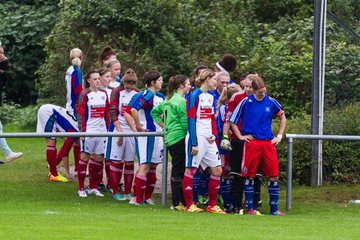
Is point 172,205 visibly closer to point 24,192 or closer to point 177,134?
point 177,134

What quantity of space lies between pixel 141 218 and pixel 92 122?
3097mm

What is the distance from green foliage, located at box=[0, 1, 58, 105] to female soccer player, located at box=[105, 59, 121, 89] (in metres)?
11.5

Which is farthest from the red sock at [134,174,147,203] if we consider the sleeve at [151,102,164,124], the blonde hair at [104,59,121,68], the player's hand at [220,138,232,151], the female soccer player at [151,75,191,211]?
the blonde hair at [104,59,121,68]

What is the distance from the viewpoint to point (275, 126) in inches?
706

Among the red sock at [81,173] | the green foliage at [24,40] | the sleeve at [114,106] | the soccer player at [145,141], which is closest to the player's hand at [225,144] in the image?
the soccer player at [145,141]

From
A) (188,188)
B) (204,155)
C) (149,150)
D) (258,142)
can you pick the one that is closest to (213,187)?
(188,188)

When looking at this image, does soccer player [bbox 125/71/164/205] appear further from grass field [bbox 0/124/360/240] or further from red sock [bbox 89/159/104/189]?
red sock [bbox 89/159/104/189]

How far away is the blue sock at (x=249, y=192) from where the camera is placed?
14742 millimetres

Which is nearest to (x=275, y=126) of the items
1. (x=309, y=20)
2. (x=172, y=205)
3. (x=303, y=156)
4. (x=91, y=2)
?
(x=303, y=156)

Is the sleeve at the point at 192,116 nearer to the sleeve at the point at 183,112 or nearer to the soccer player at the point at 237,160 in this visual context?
the sleeve at the point at 183,112

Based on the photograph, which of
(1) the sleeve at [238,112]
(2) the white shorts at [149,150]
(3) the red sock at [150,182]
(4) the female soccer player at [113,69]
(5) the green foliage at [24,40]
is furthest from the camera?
(5) the green foliage at [24,40]

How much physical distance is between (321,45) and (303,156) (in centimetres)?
177

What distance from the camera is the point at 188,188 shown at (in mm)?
14602

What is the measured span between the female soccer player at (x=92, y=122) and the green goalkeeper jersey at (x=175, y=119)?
1.55m
